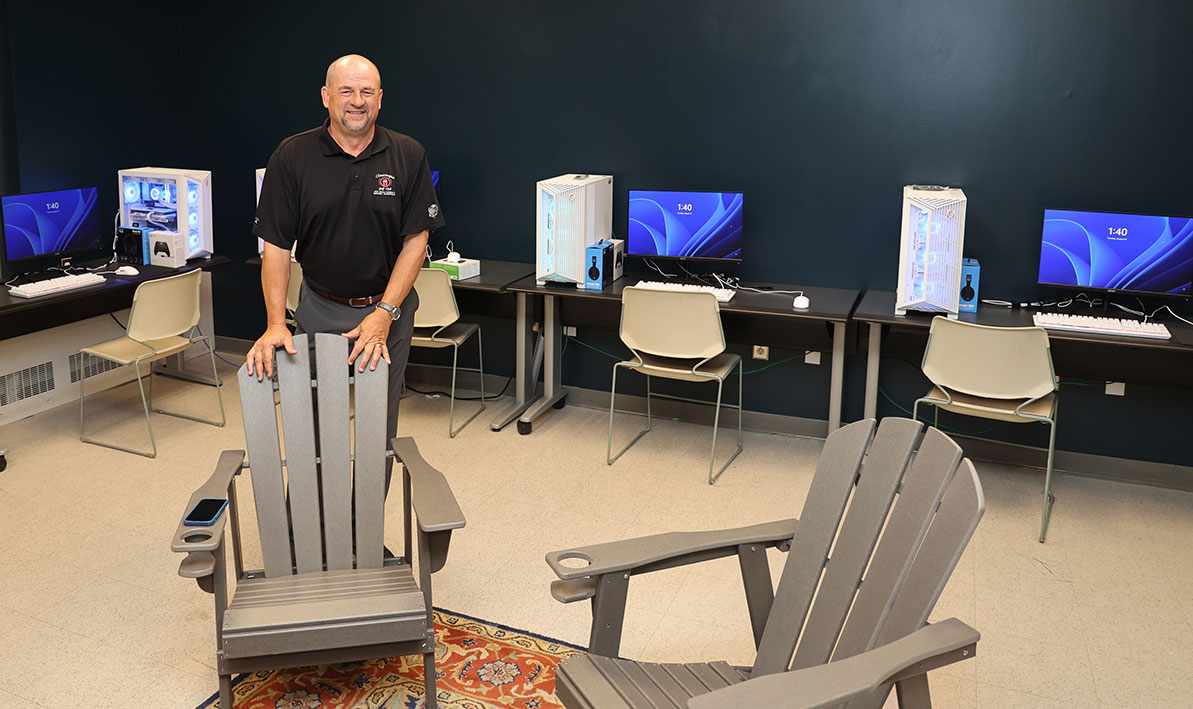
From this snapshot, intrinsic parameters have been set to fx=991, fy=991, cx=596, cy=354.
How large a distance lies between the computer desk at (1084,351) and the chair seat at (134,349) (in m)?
3.22

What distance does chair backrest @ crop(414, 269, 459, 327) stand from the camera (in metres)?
4.78

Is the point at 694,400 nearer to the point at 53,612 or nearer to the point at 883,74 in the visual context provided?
the point at 883,74

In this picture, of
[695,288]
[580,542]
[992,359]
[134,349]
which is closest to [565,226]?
[695,288]

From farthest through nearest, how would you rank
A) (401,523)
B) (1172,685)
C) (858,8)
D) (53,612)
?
(858,8) < (401,523) < (53,612) < (1172,685)

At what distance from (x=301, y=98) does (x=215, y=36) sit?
2.27ft

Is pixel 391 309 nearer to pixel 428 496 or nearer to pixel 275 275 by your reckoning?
pixel 275 275

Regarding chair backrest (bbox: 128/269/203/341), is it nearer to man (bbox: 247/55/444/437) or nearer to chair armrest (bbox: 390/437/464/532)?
man (bbox: 247/55/444/437)

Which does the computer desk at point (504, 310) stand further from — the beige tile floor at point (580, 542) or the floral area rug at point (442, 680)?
the floral area rug at point (442, 680)

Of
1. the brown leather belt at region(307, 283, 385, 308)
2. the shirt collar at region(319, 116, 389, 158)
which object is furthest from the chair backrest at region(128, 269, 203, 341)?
the shirt collar at region(319, 116, 389, 158)

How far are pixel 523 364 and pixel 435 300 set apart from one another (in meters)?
0.63

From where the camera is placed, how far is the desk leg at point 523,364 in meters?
5.09

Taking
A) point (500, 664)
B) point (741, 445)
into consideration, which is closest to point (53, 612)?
point (500, 664)

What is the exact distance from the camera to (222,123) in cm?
596

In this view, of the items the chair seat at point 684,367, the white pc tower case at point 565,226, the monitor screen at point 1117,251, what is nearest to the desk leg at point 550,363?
the white pc tower case at point 565,226
